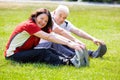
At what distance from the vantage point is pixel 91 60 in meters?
7.77

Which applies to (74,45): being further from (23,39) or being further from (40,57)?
(23,39)

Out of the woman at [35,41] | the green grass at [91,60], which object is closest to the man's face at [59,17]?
the woman at [35,41]

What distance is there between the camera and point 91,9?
19.3 meters

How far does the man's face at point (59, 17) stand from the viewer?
731cm

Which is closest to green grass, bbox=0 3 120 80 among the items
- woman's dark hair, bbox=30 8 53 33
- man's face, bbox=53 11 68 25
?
woman's dark hair, bbox=30 8 53 33

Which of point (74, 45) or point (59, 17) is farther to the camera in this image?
point (59, 17)

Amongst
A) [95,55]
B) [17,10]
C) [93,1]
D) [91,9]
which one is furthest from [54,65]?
[93,1]

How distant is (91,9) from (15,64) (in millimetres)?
12523

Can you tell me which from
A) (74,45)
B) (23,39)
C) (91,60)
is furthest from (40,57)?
(91,60)

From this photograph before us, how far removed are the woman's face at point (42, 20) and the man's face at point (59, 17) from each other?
1.60ft

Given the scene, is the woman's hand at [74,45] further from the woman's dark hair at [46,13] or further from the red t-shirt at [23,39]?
the red t-shirt at [23,39]

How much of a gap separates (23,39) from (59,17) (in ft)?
2.57

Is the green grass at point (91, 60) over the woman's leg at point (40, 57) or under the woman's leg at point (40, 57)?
under

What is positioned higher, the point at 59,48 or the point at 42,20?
the point at 42,20
